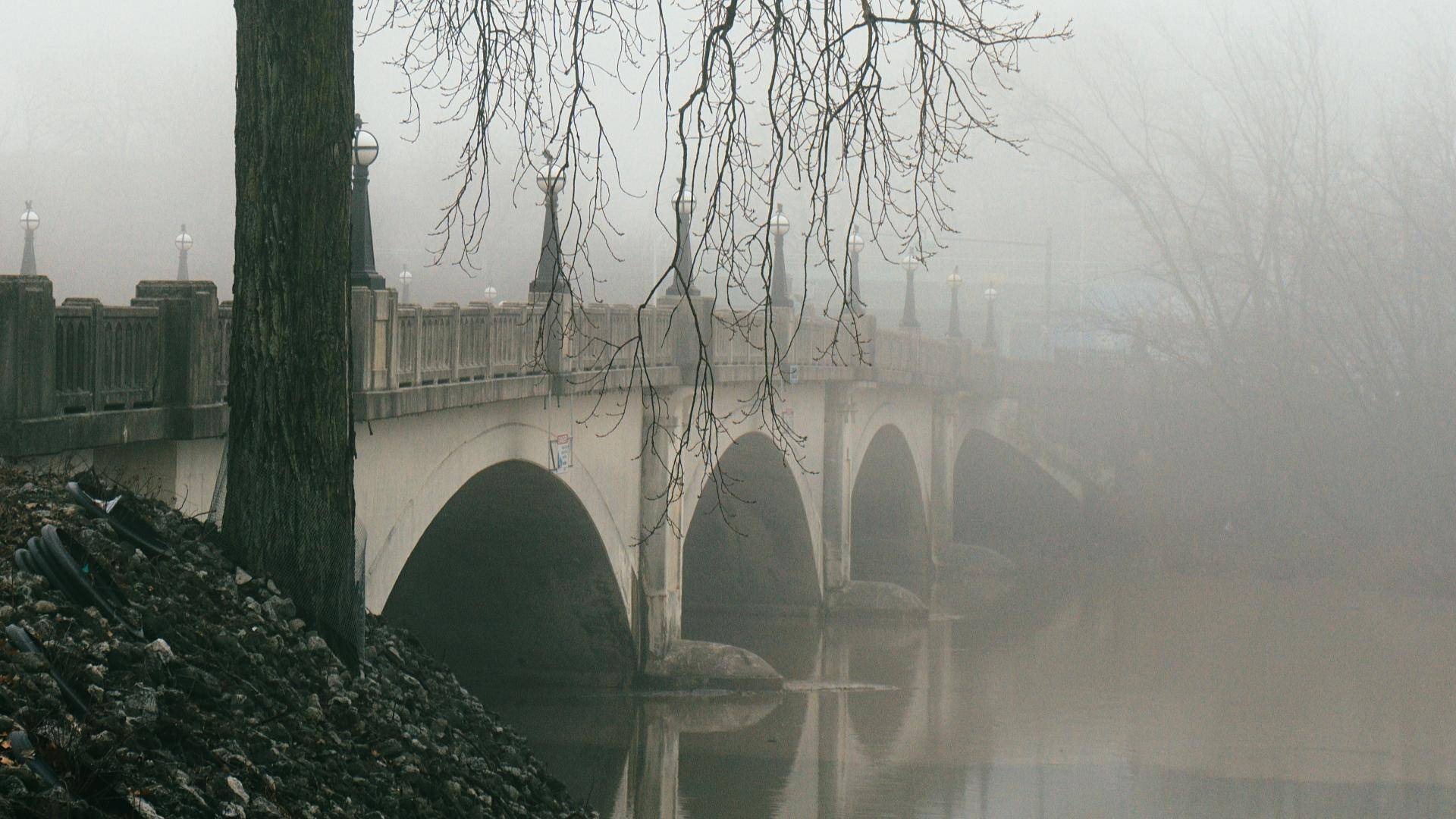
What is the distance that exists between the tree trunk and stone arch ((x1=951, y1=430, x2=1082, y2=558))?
37.4 metres

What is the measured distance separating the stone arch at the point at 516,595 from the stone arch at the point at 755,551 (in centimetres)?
715

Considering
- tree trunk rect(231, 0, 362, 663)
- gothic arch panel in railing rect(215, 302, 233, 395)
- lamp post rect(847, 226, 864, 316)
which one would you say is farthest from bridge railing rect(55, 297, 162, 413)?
lamp post rect(847, 226, 864, 316)

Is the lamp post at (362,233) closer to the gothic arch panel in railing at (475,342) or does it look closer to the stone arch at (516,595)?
the gothic arch panel in railing at (475,342)

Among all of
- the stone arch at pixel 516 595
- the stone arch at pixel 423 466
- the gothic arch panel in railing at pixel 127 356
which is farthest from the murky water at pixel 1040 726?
the gothic arch panel in railing at pixel 127 356

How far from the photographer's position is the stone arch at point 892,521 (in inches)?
1485

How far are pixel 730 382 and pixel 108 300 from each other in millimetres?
30835

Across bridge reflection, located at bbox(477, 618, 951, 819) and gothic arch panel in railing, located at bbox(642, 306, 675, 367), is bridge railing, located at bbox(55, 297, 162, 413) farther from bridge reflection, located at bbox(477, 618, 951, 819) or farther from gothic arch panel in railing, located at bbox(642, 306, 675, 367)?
bridge reflection, located at bbox(477, 618, 951, 819)

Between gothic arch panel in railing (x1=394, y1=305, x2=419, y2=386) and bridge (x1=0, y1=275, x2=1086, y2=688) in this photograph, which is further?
gothic arch panel in railing (x1=394, y1=305, x2=419, y2=386)

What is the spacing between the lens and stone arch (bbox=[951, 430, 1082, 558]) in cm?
4534

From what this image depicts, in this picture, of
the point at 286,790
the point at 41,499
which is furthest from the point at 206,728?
the point at 41,499

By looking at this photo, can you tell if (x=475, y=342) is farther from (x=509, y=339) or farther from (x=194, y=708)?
(x=194, y=708)

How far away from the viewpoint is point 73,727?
5.05 meters

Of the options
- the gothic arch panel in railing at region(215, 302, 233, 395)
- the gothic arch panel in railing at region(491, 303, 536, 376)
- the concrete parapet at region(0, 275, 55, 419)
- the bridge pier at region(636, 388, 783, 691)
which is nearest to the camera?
the concrete parapet at region(0, 275, 55, 419)

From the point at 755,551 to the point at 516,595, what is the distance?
32.7 feet
